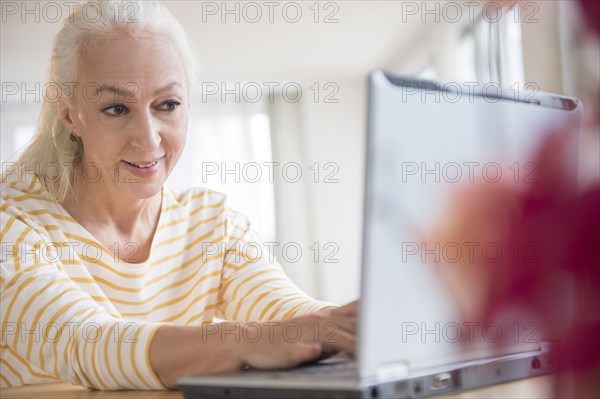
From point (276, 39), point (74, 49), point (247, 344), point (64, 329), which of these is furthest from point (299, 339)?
point (276, 39)

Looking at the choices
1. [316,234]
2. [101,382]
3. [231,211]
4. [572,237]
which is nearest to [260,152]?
[316,234]

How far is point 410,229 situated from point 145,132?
3.01ft

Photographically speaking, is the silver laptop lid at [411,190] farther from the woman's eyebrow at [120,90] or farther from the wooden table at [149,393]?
the woman's eyebrow at [120,90]

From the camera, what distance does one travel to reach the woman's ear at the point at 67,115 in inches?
58.9

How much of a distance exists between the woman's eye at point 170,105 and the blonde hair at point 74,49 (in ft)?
0.35

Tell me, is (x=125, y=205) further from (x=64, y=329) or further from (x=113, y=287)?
(x=64, y=329)

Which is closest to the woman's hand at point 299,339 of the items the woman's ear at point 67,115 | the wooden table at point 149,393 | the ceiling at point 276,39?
the wooden table at point 149,393

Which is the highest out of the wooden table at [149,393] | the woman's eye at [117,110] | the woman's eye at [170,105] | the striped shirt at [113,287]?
the woman's eye at [170,105]

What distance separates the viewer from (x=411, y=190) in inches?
23.2

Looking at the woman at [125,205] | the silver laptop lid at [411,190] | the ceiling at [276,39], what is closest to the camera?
the silver laptop lid at [411,190]

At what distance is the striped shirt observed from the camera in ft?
3.10

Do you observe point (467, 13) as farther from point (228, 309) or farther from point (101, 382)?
point (101, 382)

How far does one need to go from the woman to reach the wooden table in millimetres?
82

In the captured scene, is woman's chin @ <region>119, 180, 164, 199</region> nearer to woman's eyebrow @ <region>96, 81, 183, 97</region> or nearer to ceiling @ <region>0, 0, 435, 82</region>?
woman's eyebrow @ <region>96, 81, 183, 97</region>
